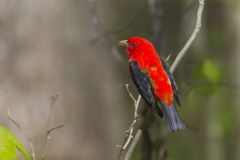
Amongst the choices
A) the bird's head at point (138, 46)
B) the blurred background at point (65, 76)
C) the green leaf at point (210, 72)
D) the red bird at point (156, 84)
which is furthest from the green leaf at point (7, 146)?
the green leaf at point (210, 72)

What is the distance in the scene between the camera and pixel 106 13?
10.2 metres

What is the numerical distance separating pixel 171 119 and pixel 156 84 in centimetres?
25

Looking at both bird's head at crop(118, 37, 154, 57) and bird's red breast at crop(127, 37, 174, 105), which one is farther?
bird's head at crop(118, 37, 154, 57)

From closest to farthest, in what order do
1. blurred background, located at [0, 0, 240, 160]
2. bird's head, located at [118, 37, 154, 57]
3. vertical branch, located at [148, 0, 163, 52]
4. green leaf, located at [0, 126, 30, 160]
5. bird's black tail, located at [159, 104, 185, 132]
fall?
green leaf, located at [0, 126, 30, 160] → bird's black tail, located at [159, 104, 185, 132] → bird's head, located at [118, 37, 154, 57] → vertical branch, located at [148, 0, 163, 52] → blurred background, located at [0, 0, 240, 160]

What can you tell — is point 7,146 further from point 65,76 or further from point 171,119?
point 65,76

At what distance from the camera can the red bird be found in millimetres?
4137

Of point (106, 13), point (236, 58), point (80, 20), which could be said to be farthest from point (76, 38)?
point (106, 13)

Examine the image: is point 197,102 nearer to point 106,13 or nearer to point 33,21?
point 106,13

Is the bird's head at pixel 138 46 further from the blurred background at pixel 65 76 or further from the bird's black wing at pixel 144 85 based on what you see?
the blurred background at pixel 65 76

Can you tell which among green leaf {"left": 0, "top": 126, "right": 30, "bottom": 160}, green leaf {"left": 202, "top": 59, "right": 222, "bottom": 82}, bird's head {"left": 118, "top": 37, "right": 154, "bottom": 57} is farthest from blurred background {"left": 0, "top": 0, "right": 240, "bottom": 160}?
green leaf {"left": 0, "top": 126, "right": 30, "bottom": 160}

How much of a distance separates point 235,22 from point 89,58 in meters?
2.84

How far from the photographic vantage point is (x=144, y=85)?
13.7 feet

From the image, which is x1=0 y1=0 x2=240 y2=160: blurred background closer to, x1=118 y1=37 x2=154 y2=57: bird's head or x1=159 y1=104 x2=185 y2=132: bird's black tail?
x1=118 y1=37 x2=154 y2=57: bird's head

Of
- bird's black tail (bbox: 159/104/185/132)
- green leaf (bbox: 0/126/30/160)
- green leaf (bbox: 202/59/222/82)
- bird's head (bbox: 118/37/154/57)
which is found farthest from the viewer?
green leaf (bbox: 202/59/222/82)
